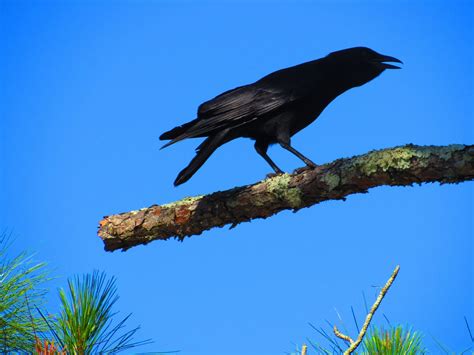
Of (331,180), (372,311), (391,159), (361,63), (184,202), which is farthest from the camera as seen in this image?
(361,63)

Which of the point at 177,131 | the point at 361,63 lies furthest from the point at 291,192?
the point at 361,63

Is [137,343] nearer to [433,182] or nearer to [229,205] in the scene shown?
[229,205]

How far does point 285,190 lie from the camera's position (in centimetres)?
353

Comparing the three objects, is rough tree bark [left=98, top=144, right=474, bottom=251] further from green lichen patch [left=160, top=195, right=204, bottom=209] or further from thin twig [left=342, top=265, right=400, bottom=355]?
thin twig [left=342, top=265, right=400, bottom=355]

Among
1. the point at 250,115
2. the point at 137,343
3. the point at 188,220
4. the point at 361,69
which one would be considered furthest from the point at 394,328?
the point at 361,69

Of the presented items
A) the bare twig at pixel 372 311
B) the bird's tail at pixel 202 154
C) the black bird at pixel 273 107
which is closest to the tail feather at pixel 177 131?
the black bird at pixel 273 107

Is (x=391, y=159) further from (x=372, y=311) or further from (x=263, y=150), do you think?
(x=263, y=150)

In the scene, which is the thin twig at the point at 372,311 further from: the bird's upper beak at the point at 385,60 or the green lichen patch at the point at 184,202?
the bird's upper beak at the point at 385,60

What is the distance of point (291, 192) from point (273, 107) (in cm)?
76

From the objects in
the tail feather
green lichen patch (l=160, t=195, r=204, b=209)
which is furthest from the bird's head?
green lichen patch (l=160, t=195, r=204, b=209)

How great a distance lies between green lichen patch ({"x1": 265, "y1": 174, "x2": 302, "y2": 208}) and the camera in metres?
3.50

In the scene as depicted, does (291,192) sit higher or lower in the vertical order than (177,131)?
lower

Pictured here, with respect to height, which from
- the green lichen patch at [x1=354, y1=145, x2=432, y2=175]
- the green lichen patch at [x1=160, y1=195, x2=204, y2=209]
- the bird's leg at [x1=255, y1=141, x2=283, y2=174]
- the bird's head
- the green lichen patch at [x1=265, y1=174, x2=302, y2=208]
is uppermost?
the bird's head

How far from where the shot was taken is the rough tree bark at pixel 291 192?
121 inches
